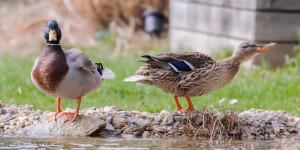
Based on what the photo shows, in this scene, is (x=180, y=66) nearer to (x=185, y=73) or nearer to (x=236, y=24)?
(x=185, y=73)

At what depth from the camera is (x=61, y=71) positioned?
22.5ft

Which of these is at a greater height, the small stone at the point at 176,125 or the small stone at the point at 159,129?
the small stone at the point at 176,125

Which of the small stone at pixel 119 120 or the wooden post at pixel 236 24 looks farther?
the wooden post at pixel 236 24

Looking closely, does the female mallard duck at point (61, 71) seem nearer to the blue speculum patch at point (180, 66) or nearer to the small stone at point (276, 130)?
the blue speculum patch at point (180, 66)

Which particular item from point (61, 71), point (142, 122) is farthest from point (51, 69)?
point (142, 122)

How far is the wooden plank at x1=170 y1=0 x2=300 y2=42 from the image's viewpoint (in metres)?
11.6

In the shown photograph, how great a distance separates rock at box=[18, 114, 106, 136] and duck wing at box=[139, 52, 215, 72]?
28.7 inches

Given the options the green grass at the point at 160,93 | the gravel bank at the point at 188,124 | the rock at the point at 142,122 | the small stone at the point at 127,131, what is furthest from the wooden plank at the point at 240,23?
the small stone at the point at 127,131

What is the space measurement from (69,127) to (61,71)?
54cm

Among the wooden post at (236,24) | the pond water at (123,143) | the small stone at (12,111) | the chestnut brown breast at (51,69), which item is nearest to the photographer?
the pond water at (123,143)

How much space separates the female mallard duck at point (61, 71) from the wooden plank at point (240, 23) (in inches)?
198

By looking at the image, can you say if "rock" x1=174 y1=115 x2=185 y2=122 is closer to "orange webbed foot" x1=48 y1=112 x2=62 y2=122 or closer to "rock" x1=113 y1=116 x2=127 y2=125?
"rock" x1=113 y1=116 x2=127 y2=125

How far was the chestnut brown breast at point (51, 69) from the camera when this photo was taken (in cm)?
686

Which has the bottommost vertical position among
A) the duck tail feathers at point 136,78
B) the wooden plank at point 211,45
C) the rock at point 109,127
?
the rock at point 109,127
